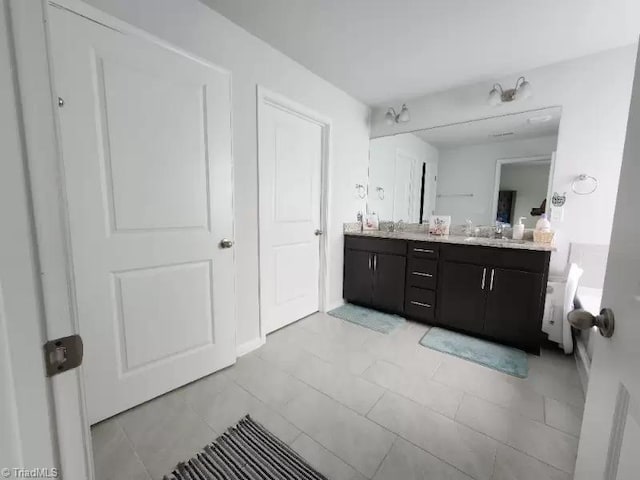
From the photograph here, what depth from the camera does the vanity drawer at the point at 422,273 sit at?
8.11 feet

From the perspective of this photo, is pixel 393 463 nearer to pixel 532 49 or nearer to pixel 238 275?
pixel 238 275

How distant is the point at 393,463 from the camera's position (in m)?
1.19

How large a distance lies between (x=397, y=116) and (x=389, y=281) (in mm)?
1745

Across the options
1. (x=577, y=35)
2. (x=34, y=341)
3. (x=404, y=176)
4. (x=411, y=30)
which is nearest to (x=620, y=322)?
(x=34, y=341)

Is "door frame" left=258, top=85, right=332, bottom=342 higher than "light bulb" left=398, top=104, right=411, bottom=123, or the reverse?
"light bulb" left=398, top=104, right=411, bottom=123

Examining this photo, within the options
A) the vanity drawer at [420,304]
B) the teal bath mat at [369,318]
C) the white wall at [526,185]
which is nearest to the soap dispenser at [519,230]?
the white wall at [526,185]

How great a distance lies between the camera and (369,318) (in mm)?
2709

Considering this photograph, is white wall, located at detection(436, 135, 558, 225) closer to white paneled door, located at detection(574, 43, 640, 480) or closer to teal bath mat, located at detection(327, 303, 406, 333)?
teal bath mat, located at detection(327, 303, 406, 333)

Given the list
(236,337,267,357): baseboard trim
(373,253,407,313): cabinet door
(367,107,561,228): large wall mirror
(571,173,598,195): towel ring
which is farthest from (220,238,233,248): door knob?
(571,173,598,195): towel ring

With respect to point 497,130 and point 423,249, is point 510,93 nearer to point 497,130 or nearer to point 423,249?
point 497,130

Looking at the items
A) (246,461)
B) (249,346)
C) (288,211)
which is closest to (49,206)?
(246,461)

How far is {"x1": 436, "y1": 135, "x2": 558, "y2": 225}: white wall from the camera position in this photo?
2561 millimetres

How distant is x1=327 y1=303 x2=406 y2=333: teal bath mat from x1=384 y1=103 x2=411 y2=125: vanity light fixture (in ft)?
6.60

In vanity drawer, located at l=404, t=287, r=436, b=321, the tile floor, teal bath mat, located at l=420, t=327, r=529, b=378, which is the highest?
vanity drawer, located at l=404, t=287, r=436, b=321
